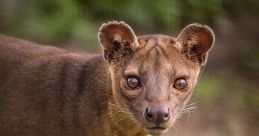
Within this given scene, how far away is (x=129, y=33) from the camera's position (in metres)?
6.25

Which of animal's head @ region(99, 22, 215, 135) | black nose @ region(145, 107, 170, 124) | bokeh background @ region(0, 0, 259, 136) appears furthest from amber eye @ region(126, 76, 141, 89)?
bokeh background @ region(0, 0, 259, 136)

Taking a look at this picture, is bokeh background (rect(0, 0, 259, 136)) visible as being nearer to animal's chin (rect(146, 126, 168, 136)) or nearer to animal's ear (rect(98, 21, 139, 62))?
animal's ear (rect(98, 21, 139, 62))

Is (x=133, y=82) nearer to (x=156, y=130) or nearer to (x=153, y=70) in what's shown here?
(x=153, y=70)

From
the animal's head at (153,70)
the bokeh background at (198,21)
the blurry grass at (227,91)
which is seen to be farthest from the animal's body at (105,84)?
the blurry grass at (227,91)

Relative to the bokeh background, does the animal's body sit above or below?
below

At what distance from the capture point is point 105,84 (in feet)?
21.2

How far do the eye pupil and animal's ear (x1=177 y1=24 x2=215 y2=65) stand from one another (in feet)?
1.57

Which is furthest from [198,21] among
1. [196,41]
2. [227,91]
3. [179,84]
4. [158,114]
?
[158,114]

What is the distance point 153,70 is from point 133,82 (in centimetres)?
17

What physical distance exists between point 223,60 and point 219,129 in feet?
6.37

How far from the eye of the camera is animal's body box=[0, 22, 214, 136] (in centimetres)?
600

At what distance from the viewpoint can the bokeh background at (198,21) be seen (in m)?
9.70

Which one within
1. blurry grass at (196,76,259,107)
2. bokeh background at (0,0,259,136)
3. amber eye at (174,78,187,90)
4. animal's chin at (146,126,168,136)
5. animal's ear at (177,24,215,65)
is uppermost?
bokeh background at (0,0,259,136)

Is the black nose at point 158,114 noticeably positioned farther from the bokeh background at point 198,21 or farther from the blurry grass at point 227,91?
the blurry grass at point 227,91
